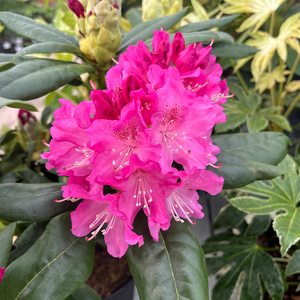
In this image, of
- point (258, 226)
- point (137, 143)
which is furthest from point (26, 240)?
A: point (258, 226)

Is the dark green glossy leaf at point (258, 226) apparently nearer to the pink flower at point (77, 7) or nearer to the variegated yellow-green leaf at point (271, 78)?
the variegated yellow-green leaf at point (271, 78)

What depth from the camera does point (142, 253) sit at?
1.40 ft

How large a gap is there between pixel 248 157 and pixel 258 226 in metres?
0.31

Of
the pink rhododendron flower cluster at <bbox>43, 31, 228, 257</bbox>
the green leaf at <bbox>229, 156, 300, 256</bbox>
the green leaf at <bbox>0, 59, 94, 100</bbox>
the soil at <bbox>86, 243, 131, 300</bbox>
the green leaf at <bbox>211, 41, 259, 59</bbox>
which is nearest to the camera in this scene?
the pink rhododendron flower cluster at <bbox>43, 31, 228, 257</bbox>

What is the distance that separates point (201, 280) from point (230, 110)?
675mm

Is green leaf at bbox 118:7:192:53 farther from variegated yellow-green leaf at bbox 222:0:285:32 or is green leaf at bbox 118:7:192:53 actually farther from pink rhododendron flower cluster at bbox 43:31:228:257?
variegated yellow-green leaf at bbox 222:0:285:32

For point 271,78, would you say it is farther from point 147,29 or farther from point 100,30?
point 100,30

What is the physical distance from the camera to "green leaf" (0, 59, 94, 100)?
46 cm

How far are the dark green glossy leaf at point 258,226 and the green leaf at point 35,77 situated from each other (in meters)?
Answer: 0.63

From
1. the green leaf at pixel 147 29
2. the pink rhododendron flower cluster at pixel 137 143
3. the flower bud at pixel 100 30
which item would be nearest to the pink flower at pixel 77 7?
the flower bud at pixel 100 30

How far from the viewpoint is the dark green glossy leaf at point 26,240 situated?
0.58 metres

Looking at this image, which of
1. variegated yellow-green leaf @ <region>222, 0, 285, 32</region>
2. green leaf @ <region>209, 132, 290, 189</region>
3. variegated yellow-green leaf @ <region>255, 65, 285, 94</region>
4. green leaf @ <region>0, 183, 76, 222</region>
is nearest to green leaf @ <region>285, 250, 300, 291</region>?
green leaf @ <region>209, 132, 290, 189</region>

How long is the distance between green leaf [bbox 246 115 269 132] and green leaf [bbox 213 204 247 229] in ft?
0.89

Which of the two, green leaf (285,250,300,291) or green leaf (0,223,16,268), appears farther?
green leaf (285,250,300,291)
